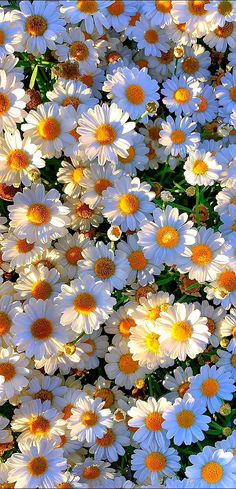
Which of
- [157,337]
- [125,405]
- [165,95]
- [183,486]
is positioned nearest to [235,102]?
[165,95]

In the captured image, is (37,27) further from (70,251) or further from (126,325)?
(126,325)

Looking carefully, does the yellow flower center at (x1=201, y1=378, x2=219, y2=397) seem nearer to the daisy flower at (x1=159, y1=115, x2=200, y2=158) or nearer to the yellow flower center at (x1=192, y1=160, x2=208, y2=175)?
the yellow flower center at (x1=192, y1=160, x2=208, y2=175)

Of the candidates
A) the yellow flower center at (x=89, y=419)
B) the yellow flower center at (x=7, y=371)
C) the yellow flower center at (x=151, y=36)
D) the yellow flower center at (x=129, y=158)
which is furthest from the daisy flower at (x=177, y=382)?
the yellow flower center at (x=151, y=36)

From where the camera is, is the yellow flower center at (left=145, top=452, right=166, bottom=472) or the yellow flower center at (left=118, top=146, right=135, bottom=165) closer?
the yellow flower center at (left=145, top=452, right=166, bottom=472)

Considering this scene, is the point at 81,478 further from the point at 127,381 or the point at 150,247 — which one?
the point at 150,247

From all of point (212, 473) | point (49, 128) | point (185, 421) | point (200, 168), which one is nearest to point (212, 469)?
point (212, 473)

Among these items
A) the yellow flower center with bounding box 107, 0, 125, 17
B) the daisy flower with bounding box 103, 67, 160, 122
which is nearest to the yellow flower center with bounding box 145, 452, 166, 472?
the daisy flower with bounding box 103, 67, 160, 122
